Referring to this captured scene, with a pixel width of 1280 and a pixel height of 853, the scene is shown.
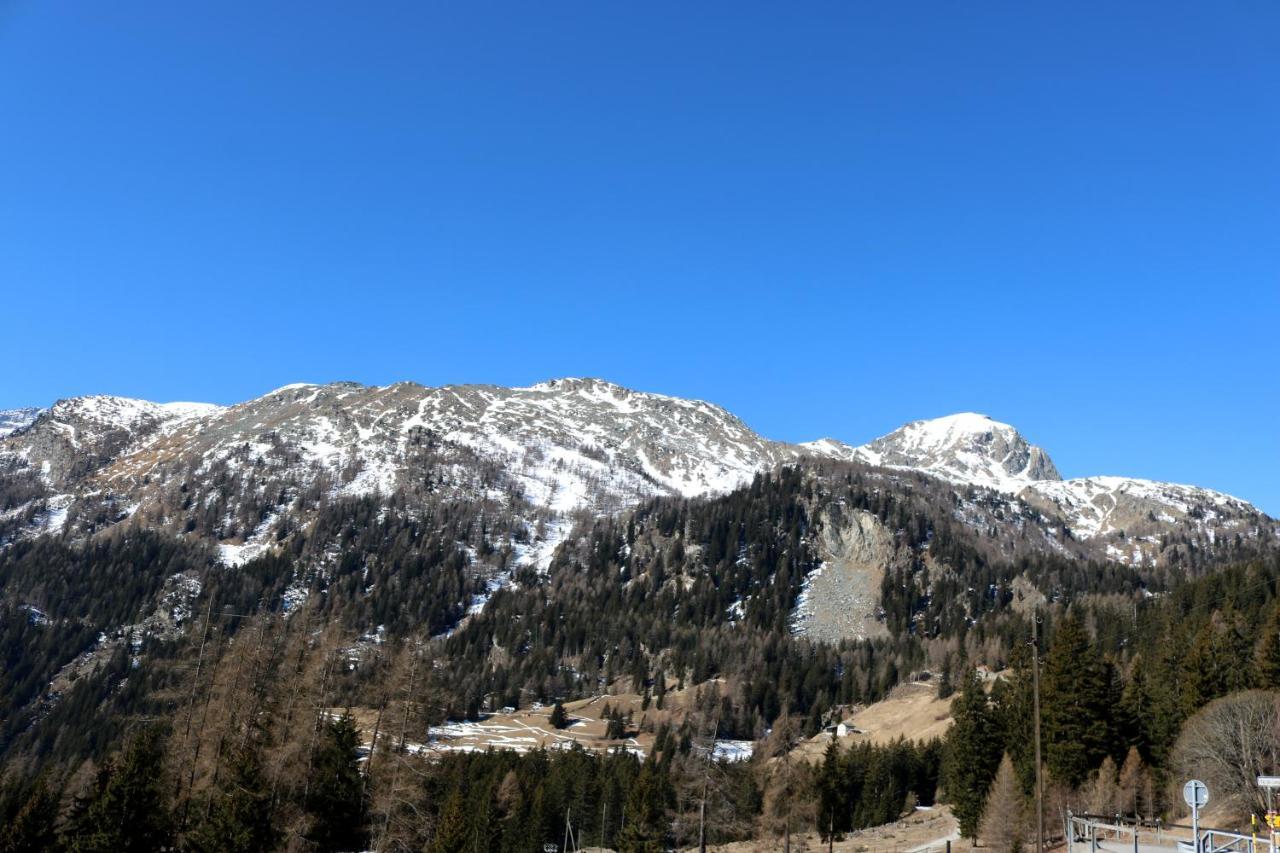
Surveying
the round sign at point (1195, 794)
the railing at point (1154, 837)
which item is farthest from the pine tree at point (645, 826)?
the round sign at point (1195, 794)

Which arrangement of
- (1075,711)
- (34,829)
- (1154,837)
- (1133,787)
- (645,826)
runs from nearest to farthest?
(1154,837) → (34,829) → (1133,787) → (1075,711) → (645,826)

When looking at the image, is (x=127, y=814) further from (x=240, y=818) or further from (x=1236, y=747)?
(x=1236, y=747)

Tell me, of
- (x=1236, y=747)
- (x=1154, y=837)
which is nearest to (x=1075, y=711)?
(x=1236, y=747)

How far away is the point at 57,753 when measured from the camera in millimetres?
188750

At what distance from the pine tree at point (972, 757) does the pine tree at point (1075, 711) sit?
210 inches

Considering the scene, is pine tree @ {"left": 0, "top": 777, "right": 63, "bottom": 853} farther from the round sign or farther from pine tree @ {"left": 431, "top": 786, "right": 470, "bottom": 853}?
the round sign

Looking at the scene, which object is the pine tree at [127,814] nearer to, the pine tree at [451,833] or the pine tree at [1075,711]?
the pine tree at [451,833]

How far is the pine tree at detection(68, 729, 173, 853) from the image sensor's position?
4147cm

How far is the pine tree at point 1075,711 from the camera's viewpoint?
209 feet

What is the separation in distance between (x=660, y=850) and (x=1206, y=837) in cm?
4827

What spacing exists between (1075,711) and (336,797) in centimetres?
5132

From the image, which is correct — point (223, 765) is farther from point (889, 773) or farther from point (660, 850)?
point (889, 773)

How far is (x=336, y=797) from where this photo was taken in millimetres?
48781

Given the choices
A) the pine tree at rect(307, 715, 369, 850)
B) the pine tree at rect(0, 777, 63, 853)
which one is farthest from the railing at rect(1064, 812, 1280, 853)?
the pine tree at rect(0, 777, 63, 853)
